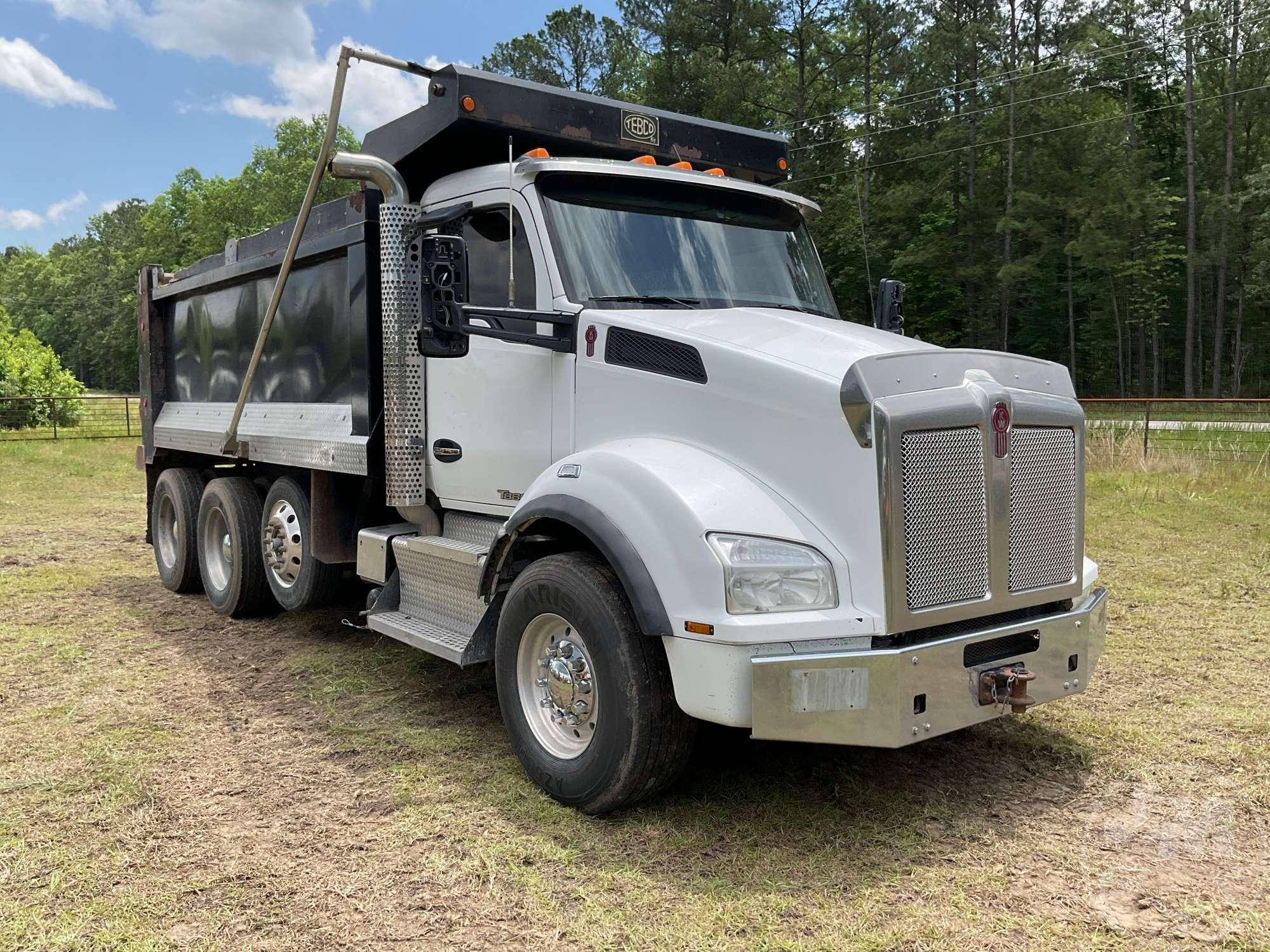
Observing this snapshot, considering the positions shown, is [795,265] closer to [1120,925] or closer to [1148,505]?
[1120,925]

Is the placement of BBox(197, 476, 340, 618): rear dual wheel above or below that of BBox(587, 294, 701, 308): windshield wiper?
below

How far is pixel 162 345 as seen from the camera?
29.0 feet

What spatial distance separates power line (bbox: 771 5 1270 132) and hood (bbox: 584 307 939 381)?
123ft

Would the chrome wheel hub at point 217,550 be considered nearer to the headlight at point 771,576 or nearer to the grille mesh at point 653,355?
the grille mesh at point 653,355

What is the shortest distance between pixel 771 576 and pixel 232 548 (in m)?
5.16

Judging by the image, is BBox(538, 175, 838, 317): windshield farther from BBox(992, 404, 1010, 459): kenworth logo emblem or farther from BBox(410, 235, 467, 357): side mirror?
BBox(992, 404, 1010, 459): kenworth logo emblem

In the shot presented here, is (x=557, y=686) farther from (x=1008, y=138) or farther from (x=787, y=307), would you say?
(x=1008, y=138)

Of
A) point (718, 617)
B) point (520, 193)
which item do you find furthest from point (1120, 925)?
point (520, 193)

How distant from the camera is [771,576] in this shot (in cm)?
349

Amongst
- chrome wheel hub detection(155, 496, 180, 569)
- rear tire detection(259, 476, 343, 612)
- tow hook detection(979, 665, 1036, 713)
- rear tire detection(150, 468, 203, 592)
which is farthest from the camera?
chrome wheel hub detection(155, 496, 180, 569)

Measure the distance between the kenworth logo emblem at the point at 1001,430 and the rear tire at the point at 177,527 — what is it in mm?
6539

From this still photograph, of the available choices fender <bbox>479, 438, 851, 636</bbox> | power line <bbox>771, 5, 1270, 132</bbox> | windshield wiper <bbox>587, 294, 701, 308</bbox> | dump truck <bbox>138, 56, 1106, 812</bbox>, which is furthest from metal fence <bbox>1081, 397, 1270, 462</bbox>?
power line <bbox>771, 5, 1270, 132</bbox>

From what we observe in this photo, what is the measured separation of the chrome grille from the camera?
3.91m

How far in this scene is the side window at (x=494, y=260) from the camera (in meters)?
4.69
